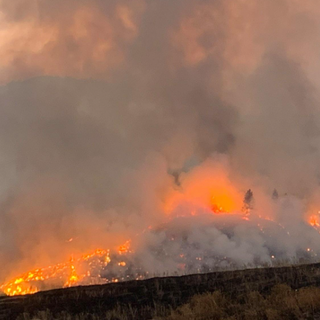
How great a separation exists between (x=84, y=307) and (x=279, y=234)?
190 feet

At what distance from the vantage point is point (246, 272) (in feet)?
80.1

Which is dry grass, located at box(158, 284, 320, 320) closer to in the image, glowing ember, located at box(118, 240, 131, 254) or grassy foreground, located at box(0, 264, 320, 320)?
grassy foreground, located at box(0, 264, 320, 320)

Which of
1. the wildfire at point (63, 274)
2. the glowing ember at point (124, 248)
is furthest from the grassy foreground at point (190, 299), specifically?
the glowing ember at point (124, 248)

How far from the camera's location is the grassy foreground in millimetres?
13547

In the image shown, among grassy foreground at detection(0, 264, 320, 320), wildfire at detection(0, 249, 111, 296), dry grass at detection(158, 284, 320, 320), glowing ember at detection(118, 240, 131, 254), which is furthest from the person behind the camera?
glowing ember at detection(118, 240, 131, 254)

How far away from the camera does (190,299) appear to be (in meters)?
18.7

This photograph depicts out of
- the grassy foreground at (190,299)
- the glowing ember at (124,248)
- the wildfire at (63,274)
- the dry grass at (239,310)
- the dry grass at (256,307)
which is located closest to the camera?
the dry grass at (256,307)

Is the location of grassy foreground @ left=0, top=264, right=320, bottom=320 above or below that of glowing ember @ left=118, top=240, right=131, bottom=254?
below

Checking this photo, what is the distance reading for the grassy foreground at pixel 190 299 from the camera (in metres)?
13.5

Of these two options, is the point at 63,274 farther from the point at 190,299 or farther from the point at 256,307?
the point at 256,307

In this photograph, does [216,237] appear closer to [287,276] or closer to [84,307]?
[287,276]

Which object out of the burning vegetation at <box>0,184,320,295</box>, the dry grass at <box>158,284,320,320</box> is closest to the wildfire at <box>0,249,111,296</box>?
the burning vegetation at <box>0,184,320,295</box>

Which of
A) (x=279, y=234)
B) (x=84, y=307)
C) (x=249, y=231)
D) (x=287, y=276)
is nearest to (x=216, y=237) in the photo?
(x=249, y=231)

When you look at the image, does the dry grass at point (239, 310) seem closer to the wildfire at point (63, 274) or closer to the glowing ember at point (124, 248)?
the wildfire at point (63, 274)
